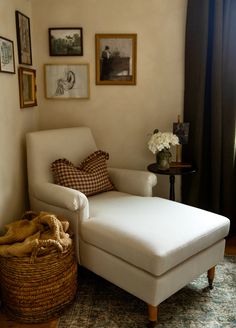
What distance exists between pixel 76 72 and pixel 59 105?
320mm

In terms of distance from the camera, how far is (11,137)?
2.26 meters

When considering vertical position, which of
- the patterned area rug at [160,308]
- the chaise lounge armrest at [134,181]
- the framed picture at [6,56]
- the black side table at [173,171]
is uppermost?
the framed picture at [6,56]

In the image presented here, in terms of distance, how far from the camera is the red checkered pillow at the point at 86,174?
7.43 ft

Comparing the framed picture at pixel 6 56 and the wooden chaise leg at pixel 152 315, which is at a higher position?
the framed picture at pixel 6 56

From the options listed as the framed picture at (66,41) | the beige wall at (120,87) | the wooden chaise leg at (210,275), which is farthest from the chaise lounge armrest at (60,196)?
the framed picture at (66,41)

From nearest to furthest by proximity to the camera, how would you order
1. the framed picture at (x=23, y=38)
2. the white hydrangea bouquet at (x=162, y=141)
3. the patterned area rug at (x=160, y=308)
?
the patterned area rug at (x=160, y=308) < the framed picture at (x=23, y=38) < the white hydrangea bouquet at (x=162, y=141)

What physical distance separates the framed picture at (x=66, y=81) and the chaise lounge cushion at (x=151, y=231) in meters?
1.07

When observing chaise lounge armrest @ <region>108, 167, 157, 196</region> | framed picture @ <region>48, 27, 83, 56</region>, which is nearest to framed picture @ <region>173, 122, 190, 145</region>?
chaise lounge armrest @ <region>108, 167, 157, 196</region>

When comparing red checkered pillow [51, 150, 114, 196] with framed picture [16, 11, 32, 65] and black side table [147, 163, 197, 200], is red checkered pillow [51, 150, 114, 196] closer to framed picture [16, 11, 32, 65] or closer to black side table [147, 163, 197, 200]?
black side table [147, 163, 197, 200]

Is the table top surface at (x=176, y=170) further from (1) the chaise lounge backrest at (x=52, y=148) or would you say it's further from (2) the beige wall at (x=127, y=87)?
(1) the chaise lounge backrest at (x=52, y=148)

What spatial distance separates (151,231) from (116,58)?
1.59m

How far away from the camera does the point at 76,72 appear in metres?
2.78

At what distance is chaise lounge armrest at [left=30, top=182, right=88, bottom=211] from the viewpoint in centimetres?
194

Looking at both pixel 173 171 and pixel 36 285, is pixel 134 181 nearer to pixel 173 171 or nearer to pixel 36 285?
pixel 173 171
